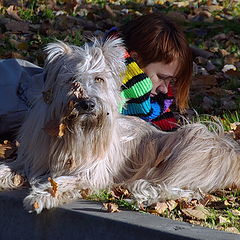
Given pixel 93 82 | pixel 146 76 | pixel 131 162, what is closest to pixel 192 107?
pixel 146 76

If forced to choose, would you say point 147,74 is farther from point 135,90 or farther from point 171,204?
point 171,204

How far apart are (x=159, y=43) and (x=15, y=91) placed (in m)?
1.25

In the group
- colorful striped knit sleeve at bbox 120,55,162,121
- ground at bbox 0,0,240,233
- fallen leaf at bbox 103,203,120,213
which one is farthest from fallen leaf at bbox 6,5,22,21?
fallen leaf at bbox 103,203,120,213

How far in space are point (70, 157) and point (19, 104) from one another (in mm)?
1251

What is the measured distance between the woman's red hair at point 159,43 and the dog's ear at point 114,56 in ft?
3.44

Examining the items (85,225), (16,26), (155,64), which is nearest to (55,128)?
(85,225)

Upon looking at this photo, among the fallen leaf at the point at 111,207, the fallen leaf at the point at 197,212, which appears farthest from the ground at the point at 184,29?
the fallen leaf at the point at 197,212

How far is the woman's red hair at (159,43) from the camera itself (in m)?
5.78

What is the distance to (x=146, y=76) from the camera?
5.52m

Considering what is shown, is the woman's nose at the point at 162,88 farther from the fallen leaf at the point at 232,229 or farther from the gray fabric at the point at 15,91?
the fallen leaf at the point at 232,229

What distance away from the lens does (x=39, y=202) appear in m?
4.37

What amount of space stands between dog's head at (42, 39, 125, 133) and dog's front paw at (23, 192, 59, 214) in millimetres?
492

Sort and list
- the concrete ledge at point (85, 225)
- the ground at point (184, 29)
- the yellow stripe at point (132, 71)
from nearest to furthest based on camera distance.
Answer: the concrete ledge at point (85, 225) < the yellow stripe at point (132, 71) < the ground at point (184, 29)

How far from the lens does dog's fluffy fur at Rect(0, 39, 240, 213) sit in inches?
177
